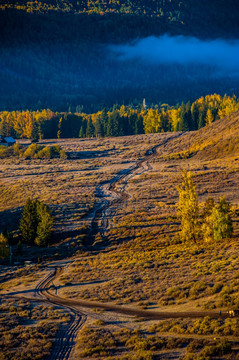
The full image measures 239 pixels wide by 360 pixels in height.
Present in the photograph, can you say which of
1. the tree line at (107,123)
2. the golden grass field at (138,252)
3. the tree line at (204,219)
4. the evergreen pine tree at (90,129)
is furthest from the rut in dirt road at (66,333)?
the evergreen pine tree at (90,129)

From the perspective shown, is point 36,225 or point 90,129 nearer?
point 36,225

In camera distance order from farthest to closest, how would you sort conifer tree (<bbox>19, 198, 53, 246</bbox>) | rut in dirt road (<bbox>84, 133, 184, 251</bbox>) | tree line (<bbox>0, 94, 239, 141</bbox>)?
tree line (<bbox>0, 94, 239, 141</bbox>) → rut in dirt road (<bbox>84, 133, 184, 251</bbox>) → conifer tree (<bbox>19, 198, 53, 246</bbox>)

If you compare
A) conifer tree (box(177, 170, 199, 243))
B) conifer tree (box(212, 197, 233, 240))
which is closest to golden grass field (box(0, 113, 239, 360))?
conifer tree (box(212, 197, 233, 240))

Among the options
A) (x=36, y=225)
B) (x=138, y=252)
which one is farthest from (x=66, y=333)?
(x=36, y=225)

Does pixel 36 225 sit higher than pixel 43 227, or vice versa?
pixel 36 225

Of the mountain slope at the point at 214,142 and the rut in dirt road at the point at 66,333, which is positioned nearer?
the rut in dirt road at the point at 66,333

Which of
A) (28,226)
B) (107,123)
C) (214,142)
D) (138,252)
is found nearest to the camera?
(138,252)

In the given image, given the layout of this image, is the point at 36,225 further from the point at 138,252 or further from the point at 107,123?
the point at 107,123

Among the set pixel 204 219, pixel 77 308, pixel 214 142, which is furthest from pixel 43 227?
pixel 214 142

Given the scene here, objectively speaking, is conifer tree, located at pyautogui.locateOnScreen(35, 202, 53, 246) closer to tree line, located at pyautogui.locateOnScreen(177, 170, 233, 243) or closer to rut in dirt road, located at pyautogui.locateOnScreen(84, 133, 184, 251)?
rut in dirt road, located at pyautogui.locateOnScreen(84, 133, 184, 251)

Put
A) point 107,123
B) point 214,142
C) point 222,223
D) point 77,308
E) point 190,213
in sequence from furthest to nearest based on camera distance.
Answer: point 107,123
point 214,142
point 190,213
point 222,223
point 77,308

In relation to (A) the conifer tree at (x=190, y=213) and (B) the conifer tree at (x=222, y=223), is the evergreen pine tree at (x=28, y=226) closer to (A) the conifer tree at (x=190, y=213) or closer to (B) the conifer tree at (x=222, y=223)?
(A) the conifer tree at (x=190, y=213)

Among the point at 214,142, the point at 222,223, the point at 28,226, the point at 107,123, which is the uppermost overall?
the point at 107,123
